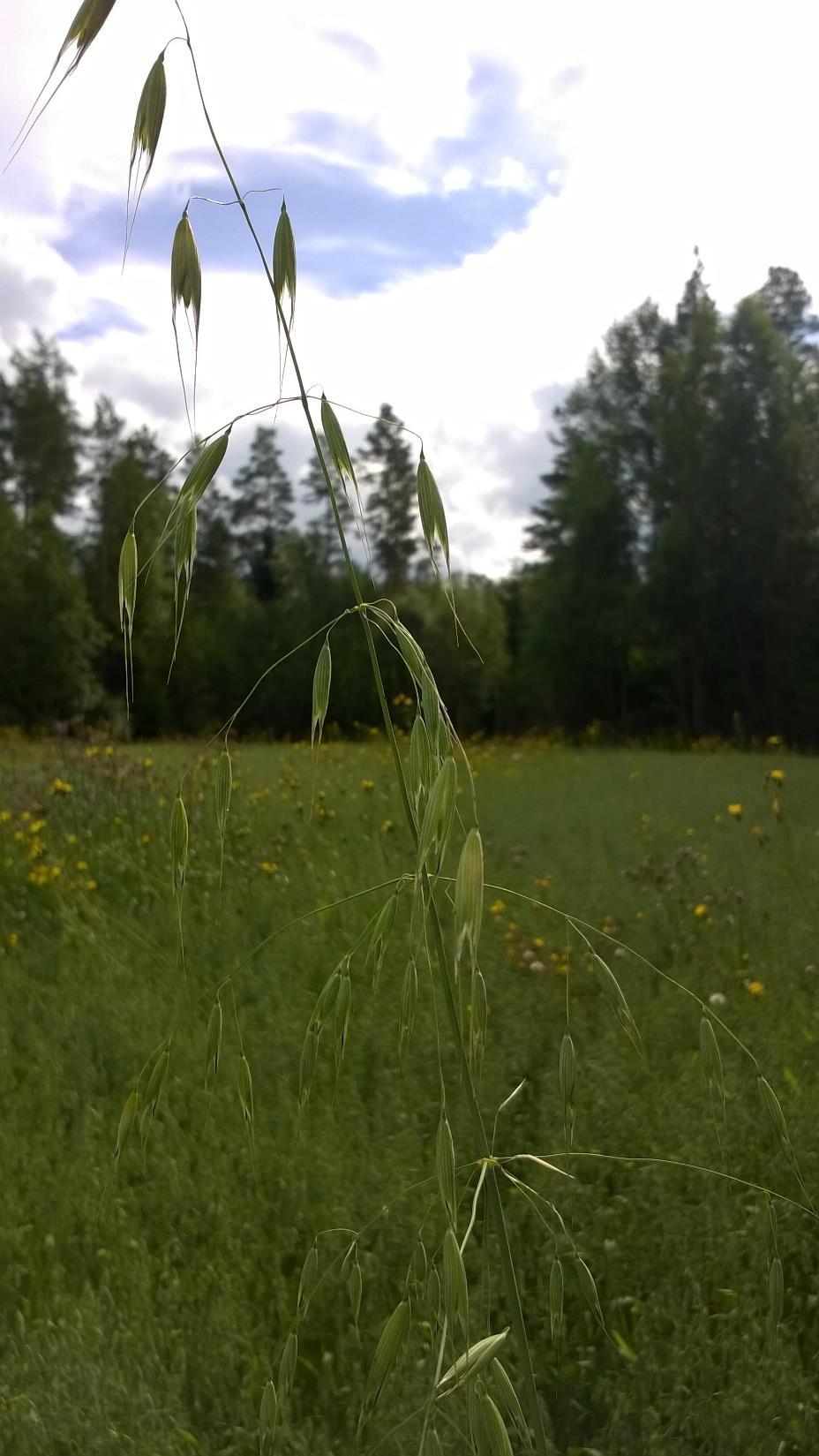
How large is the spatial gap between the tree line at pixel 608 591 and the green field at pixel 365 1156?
8431mm

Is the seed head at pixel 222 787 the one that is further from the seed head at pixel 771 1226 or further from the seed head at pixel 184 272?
the seed head at pixel 771 1226

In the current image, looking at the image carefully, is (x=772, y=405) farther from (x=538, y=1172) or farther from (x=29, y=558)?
(x=538, y=1172)

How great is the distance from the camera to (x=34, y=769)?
239 inches

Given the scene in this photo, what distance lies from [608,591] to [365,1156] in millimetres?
14351

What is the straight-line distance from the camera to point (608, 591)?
16.0m

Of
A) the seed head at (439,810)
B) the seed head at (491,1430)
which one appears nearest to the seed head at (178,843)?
the seed head at (439,810)

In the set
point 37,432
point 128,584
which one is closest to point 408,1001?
point 128,584

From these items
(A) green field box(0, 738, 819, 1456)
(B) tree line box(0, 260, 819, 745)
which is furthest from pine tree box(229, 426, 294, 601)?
(A) green field box(0, 738, 819, 1456)

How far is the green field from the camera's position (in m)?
1.71

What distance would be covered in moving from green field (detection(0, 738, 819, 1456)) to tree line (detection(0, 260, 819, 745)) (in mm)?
8431

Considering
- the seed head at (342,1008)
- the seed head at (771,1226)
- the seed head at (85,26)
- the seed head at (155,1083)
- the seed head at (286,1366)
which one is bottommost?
the seed head at (286,1366)

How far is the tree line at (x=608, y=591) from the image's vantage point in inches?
581

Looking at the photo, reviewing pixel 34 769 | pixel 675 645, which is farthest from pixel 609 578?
pixel 34 769

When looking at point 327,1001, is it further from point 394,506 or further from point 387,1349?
point 394,506
